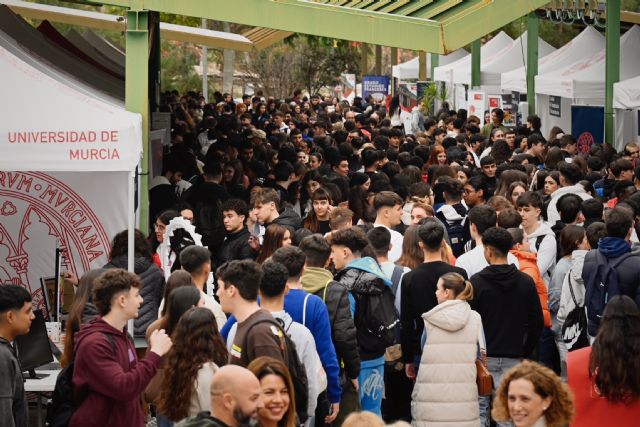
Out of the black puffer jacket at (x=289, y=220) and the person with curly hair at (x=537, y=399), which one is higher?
the black puffer jacket at (x=289, y=220)

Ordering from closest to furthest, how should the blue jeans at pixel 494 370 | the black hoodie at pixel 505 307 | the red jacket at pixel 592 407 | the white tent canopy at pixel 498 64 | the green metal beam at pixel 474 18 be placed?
the red jacket at pixel 592 407
the blue jeans at pixel 494 370
the black hoodie at pixel 505 307
the green metal beam at pixel 474 18
the white tent canopy at pixel 498 64

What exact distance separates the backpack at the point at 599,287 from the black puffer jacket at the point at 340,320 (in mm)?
1921

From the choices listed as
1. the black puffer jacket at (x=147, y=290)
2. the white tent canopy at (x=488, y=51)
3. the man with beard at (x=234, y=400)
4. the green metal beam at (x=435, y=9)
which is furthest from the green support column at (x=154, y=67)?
the man with beard at (x=234, y=400)

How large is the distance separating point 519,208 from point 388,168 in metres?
3.80

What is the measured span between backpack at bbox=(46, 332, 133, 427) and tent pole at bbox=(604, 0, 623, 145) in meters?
15.0

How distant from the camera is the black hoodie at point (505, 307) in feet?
29.3

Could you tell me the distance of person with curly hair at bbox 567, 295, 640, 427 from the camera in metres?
6.62

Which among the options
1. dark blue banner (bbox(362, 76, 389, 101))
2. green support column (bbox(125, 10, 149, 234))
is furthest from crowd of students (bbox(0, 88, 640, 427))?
dark blue banner (bbox(362, 76, 389, 101))

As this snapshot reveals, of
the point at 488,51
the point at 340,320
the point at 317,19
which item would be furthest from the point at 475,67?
the point at 340,320

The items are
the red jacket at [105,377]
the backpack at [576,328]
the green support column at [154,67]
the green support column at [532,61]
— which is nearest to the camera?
the red jacket at [105,377]

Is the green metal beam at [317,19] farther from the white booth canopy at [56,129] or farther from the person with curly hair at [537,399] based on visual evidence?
the person with curly hair at [537,399]

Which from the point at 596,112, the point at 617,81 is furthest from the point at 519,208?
the point at 596,112

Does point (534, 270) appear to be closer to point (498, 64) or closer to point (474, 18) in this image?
point (474, 18)

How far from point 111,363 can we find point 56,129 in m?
3.26
